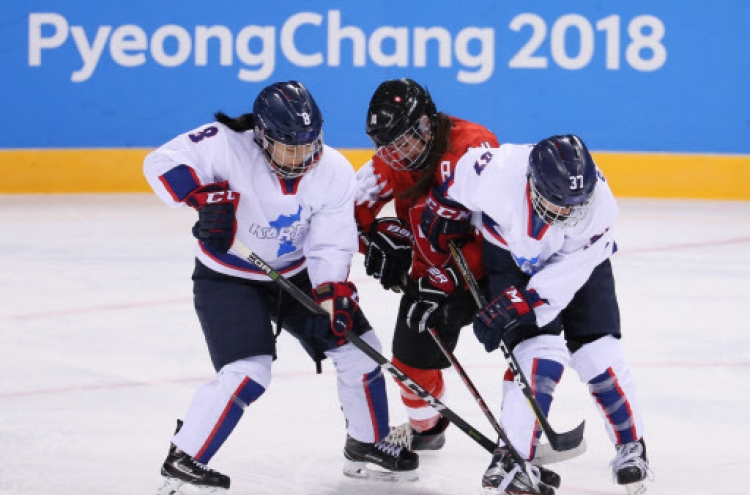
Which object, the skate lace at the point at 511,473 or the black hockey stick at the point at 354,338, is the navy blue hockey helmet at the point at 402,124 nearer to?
the black hockey stick at the point at 354,338

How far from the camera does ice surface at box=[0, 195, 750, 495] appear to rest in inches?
118

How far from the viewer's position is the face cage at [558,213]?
2.68 metres

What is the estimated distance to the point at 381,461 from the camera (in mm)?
3000

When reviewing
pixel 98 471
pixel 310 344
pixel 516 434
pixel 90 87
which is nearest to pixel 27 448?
pixel 98 471

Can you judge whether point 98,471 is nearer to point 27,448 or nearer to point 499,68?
point 27,448

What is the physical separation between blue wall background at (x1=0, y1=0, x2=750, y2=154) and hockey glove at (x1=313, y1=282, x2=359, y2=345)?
4.42 m

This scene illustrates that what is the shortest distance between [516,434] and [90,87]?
5.01 metres

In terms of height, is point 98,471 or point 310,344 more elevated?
point 310,344

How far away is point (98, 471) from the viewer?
300cm

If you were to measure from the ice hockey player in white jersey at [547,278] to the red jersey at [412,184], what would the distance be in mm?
109

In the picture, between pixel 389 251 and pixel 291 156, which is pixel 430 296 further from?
pixel 291 156

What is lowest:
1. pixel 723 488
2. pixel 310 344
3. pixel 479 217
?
pixel 723 488

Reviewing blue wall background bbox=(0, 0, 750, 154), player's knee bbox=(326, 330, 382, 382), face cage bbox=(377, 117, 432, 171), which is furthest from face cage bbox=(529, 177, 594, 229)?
blue wall background bbox=(0, 0, 750, 154)

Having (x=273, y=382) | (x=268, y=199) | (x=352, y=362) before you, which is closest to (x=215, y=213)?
Answer: (x=268, y=199)
